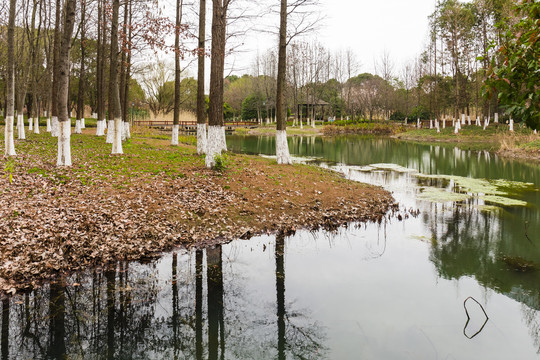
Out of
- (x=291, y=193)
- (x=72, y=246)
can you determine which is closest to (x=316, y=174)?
(x=291, y=193)

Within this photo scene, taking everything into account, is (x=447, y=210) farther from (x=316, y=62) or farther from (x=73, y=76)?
(x=316, y=62)

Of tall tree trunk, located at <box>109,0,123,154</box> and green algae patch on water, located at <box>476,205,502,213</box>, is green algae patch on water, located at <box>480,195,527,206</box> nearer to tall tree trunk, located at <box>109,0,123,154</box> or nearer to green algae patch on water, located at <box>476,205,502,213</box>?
green algae patch on water, located at <box>476,205,502,213</box>

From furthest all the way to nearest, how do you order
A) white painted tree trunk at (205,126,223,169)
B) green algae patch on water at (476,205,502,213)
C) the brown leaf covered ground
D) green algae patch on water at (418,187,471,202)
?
green algae patch on water at (418,187,471,202)
white painted tree trunk at (205,126,223,169)
green algae patch on water at (476,205,502,213)
the brown leaf covered ground

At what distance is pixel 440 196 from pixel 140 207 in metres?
11.2

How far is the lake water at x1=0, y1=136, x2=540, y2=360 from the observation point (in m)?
4.91

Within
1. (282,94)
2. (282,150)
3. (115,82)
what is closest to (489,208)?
(282,150)

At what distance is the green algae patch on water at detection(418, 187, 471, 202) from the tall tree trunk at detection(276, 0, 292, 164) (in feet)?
19.4

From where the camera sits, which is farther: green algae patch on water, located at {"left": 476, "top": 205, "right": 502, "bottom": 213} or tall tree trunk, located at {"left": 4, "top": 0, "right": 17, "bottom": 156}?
tall tree trunk, located at {"left": 4, "top": 0, "right": 17, "bottom": 156}

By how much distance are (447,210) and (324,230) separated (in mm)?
4996

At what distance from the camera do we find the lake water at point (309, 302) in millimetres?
4914

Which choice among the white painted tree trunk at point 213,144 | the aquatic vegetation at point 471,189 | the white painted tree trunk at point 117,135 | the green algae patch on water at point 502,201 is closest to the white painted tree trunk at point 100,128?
the white painted tree trunk at point 117,135

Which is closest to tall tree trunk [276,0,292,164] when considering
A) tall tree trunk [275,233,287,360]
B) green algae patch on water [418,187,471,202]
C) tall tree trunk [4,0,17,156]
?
green algae patch on water [418,187,471,202]

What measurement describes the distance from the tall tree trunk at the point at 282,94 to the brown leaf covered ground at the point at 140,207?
1.26 metres

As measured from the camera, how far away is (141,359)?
460 cm
